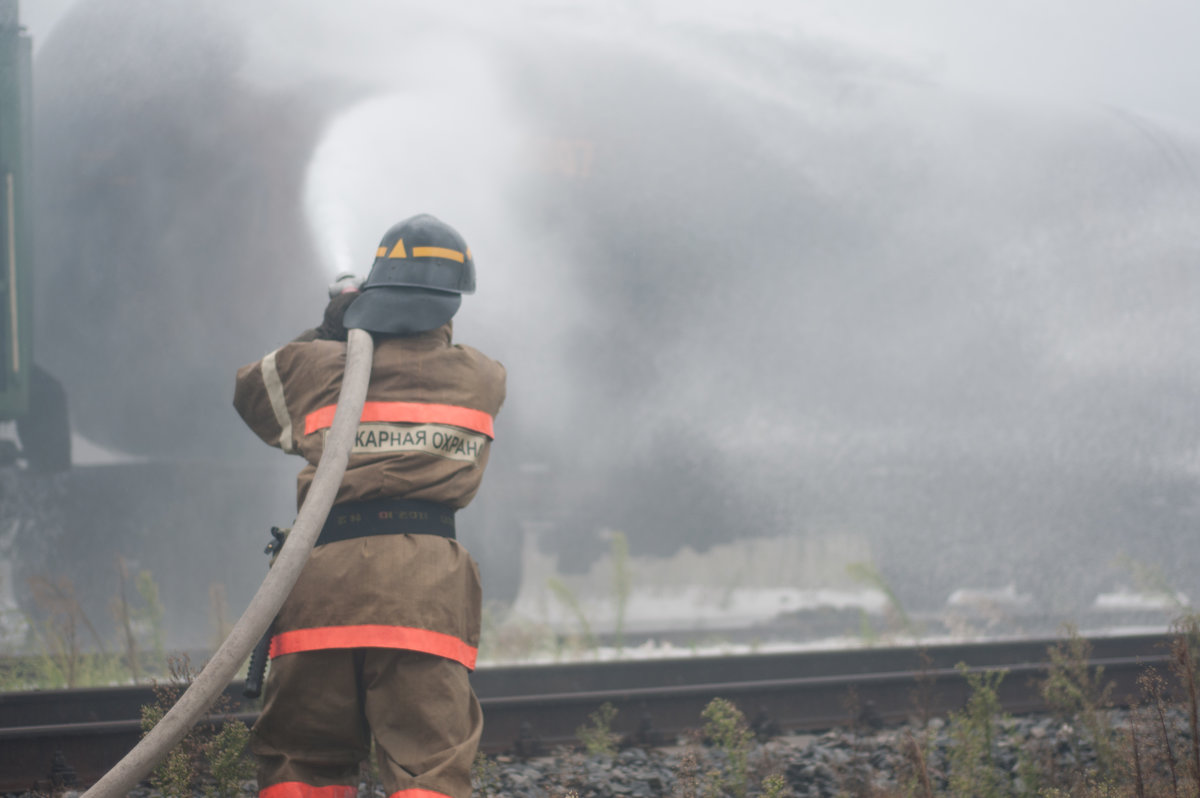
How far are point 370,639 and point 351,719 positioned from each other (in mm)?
176

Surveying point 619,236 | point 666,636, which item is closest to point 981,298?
point 619,236

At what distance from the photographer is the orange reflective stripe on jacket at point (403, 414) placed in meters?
1.84

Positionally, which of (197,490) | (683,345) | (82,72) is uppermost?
(82,72)

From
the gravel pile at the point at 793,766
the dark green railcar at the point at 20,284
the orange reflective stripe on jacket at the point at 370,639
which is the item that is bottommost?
the gravel pile at the point at 793,766

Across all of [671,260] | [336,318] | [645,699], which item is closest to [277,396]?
[336,318]

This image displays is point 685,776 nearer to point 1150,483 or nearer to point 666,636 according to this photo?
point 666,636

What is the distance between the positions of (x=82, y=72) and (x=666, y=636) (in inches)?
182

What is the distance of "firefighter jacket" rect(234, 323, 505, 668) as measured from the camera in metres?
1.75

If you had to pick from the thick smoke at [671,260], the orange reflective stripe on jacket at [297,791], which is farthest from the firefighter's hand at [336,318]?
the thick smoke at [671,260]

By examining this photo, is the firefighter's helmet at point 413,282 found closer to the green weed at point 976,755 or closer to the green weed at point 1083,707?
the green weed at point 976,755

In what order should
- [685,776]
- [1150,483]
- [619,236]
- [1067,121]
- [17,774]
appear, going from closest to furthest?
[685,776] < [17,774] < [619,236] < [1150,483] < [1067,121]

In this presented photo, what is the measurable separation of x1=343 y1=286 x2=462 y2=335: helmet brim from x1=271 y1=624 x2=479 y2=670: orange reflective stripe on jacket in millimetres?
560

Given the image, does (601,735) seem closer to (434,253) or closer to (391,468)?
(391,468)

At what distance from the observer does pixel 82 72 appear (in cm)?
526
